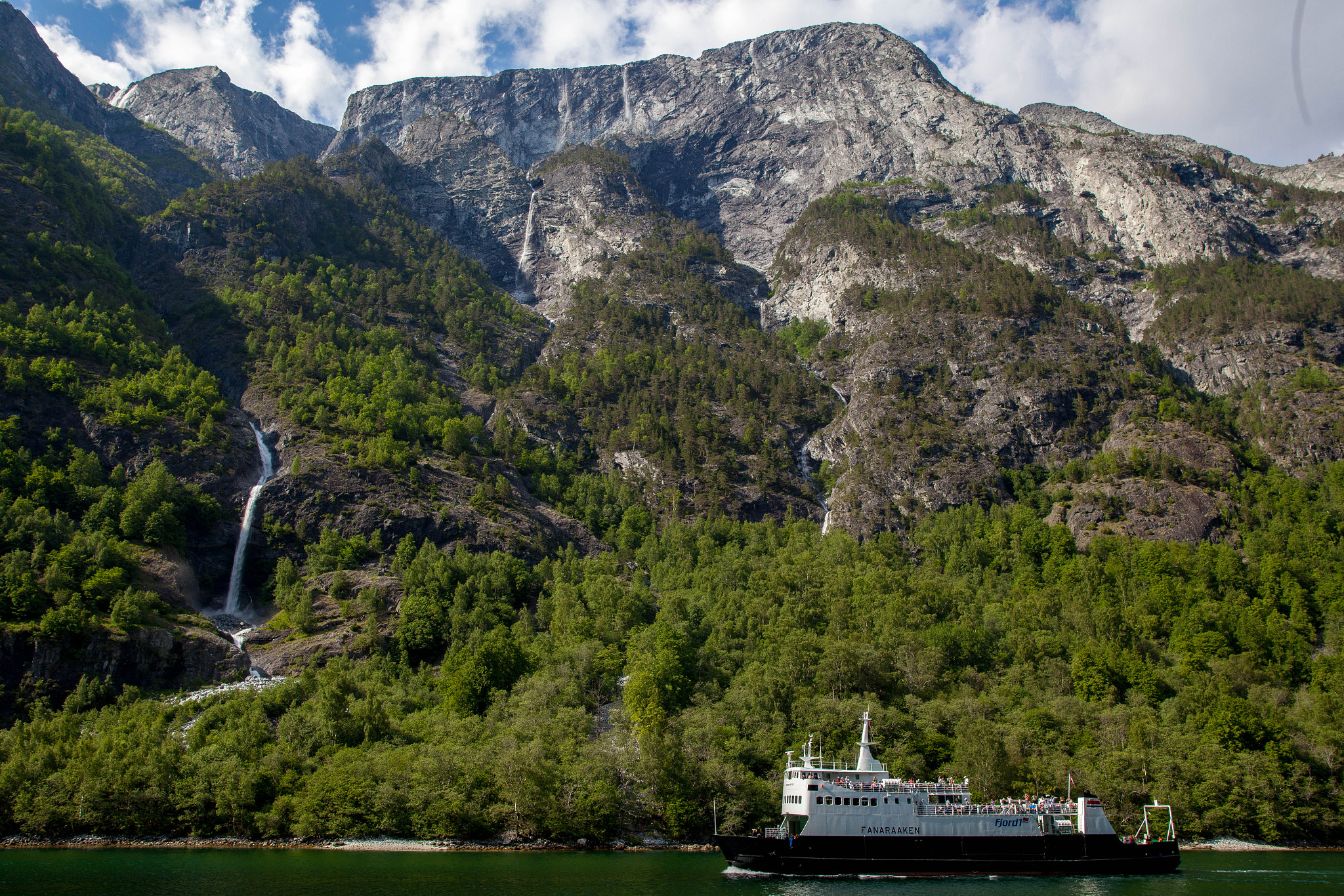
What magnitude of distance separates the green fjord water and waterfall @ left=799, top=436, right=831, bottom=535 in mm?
98414

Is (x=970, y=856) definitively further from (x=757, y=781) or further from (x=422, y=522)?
(x=422, y=522)

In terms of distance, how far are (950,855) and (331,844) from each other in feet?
183

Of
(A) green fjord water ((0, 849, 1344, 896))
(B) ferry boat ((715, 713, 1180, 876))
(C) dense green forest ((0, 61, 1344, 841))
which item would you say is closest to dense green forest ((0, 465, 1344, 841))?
(C) dense green forest ((0, 61, 1344, 841))

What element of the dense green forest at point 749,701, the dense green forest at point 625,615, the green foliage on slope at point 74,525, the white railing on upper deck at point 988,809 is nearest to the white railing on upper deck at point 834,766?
the dense green forest at point 749,701

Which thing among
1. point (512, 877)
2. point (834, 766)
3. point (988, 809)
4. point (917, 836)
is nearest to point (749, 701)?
point (834, 766)

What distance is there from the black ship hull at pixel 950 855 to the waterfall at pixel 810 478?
9695 cm

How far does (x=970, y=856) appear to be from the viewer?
75000 mm

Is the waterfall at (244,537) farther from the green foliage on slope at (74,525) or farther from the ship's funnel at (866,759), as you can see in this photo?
the ship's funnel at (866,759)

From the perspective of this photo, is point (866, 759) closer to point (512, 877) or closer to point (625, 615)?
point (512, 877)

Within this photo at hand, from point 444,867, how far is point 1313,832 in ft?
271

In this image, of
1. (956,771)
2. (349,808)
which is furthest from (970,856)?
(349,808)

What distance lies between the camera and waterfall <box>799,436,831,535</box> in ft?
577

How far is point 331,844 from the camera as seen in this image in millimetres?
82312

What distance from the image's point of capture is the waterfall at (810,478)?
17575cm
